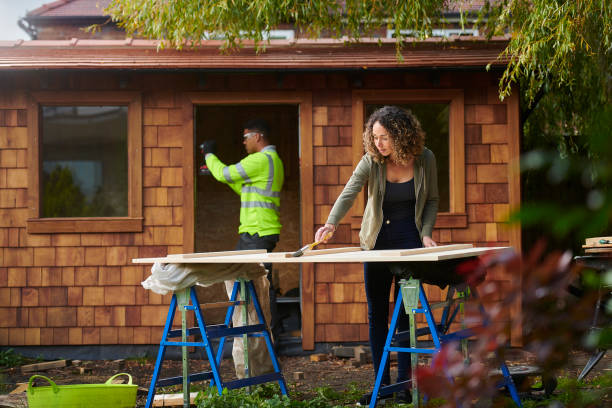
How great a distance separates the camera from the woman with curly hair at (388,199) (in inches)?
183

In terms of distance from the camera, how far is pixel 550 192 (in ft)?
30.0

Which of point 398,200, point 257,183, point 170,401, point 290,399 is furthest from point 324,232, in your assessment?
point 257,183

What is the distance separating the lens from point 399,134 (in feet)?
15.0

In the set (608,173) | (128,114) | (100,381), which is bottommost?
(100,381)

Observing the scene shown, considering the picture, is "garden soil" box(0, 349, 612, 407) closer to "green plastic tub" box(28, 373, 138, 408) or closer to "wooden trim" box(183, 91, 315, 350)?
"wooden trim" box(183, 91, 315, 350)

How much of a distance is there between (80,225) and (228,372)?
2.10 meters

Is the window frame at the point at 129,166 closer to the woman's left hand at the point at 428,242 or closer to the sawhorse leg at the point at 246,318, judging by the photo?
the sawhorse leg at the point at 246,318

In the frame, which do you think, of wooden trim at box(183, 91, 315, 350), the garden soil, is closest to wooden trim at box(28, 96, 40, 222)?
wooden trim at box(183, 91, 315, 350)

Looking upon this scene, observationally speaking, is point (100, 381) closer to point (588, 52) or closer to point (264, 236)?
point (264, 236)

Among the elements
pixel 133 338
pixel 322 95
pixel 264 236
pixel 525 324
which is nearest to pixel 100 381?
pixel 133 338

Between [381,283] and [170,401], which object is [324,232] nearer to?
[381,283]

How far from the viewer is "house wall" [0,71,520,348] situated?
23.8ft

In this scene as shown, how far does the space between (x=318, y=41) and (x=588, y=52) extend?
8.85ft

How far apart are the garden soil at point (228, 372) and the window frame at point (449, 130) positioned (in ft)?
4.97
